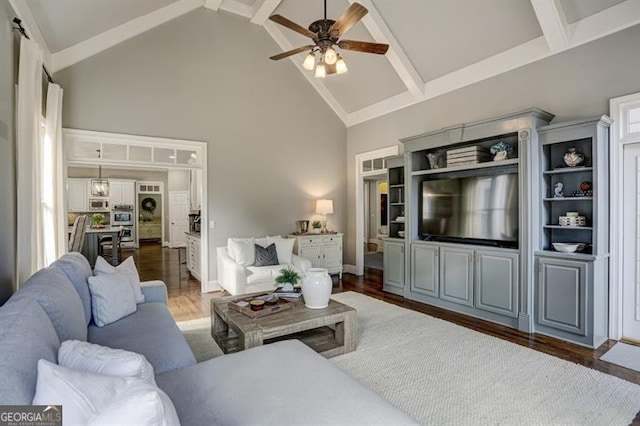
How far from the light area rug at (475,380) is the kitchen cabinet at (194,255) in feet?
8.76

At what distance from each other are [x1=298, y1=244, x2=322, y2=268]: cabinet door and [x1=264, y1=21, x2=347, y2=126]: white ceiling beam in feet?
9.05

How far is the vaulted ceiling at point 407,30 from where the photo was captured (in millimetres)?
3541

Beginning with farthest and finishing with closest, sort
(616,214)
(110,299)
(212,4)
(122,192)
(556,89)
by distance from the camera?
1. (122,192)
2. (212,4)
3. (556,89)
4. (616,214)
5. (110,299)

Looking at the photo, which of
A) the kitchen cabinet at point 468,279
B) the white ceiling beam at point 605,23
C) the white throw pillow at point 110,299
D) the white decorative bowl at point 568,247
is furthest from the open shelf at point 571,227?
the white throw pillow at point 110,299

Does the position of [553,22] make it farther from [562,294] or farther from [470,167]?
[562,294]

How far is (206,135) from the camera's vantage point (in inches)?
219

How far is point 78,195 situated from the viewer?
430 inches

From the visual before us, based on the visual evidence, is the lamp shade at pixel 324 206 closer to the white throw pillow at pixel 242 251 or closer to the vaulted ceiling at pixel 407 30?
the white throw pillow at pixel 242 251

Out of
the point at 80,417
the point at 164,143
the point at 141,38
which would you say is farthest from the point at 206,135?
the point at 80,417

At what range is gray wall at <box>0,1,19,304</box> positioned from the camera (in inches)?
102

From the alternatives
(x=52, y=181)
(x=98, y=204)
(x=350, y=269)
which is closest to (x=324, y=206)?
(x=350, y=269)

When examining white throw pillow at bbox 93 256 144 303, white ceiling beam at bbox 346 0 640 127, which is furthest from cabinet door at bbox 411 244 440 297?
white throw pillow at bbox 93 256 144 303

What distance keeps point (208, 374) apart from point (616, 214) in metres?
4.06

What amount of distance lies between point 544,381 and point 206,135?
211 inches
